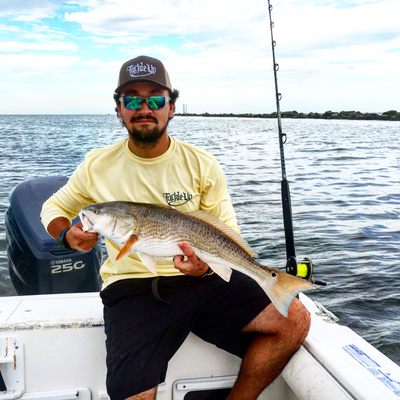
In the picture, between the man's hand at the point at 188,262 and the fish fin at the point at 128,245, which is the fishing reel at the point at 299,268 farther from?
the fish fin at the point at 128,245

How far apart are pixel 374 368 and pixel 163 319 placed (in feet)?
3.81

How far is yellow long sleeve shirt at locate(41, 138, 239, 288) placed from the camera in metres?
3.37

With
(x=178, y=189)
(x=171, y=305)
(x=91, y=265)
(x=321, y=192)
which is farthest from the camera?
(x=321, y=192)

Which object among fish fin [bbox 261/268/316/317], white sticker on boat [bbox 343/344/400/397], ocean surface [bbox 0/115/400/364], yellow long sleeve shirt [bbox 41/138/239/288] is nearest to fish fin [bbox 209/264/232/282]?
fish fin [bbox 261/268/316/317]

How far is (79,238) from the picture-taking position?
10.1ft

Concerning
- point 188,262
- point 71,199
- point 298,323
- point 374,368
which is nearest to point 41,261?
point 71,199

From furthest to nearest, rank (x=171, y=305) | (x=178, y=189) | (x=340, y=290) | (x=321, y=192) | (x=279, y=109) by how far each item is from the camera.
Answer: (x=321, y=192)
(x=340, y=290)
(x=279, y=109)
(x=178, y=189)
(x=171, y=305)

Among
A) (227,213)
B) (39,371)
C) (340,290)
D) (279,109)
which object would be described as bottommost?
(340,290)

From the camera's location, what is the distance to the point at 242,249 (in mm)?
3029

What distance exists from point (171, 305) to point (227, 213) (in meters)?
0.68

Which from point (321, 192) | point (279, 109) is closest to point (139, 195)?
point (279, 109)

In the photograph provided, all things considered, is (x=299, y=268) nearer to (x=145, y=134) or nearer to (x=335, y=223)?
(x=145, y=134)

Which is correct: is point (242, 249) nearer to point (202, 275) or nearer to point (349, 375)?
point (202, 275)

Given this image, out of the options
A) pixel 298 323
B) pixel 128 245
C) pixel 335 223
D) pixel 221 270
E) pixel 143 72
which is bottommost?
pixel 335 223
